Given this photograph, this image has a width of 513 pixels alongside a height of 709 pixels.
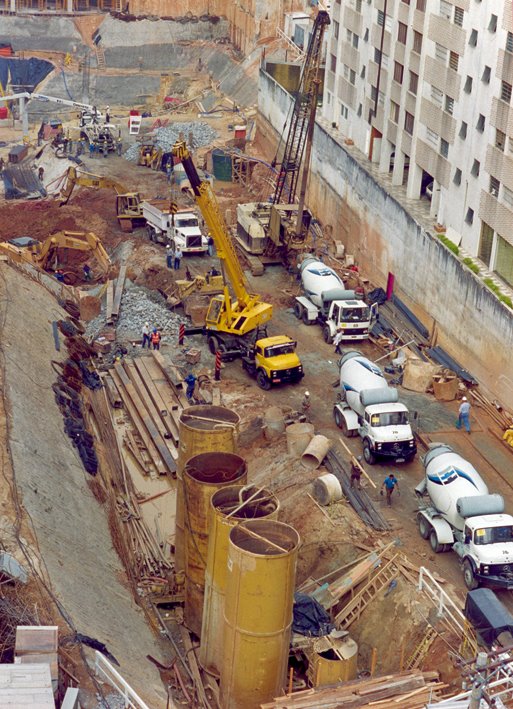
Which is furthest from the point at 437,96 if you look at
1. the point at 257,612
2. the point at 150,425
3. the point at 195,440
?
the point at 257,612

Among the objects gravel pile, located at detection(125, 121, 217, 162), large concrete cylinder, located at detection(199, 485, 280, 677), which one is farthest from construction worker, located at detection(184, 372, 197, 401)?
gravel pile, located at detection(125, 121, 217, 162)

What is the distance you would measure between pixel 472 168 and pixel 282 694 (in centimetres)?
2812

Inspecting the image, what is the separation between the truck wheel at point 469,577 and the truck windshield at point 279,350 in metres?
15.5

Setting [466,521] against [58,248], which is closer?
[466,521]

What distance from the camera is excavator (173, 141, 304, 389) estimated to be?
47250mm

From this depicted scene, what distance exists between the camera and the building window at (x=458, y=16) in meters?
51.3

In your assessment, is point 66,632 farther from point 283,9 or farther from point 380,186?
point 283,9

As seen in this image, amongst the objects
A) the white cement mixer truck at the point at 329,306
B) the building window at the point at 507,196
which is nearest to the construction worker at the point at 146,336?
the white cement mixer truck at the point at 329,306

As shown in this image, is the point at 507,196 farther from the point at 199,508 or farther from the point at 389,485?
the point at 199,508

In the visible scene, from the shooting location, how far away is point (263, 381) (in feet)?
156

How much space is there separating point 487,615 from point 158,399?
20.0m

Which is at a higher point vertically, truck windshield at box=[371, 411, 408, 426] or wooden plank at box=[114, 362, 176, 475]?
truck windshield at box=[371, 411, 408, 426]

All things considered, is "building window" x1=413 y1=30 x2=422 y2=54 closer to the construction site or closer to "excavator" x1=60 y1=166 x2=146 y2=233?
the construction site

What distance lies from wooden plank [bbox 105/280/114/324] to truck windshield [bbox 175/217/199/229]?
5.72 m
